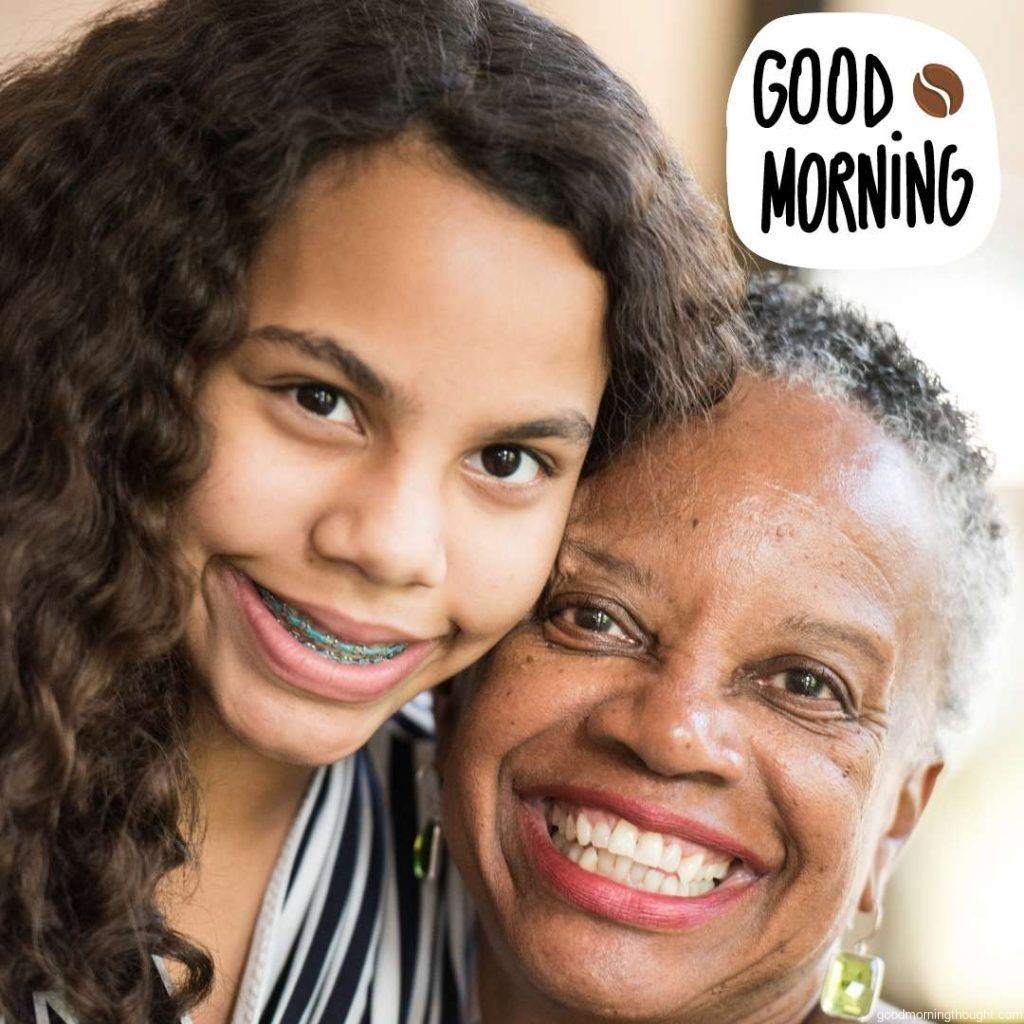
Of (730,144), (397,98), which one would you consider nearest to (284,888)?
(397,98)

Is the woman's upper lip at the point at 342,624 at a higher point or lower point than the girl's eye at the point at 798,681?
lower

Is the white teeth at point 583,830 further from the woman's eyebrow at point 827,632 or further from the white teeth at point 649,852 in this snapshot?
the woman's eyebrow at point 827,632

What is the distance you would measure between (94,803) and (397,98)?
0.81 meters

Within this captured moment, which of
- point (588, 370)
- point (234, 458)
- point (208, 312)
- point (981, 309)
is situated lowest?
point (234, 458)

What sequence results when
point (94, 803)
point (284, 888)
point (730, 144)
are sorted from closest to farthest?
point (94, 803)
point (284, 888)
point (730, 144)

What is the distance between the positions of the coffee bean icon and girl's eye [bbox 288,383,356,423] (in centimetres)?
160

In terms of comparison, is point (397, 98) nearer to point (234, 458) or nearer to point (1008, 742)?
point (234, 458)

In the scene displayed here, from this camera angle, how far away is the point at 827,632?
167cm

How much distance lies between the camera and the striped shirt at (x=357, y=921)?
5.97 feet

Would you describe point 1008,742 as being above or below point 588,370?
above

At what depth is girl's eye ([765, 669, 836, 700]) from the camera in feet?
5.53

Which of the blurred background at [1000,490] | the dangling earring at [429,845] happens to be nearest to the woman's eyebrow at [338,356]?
the dangling earring at [429,845]

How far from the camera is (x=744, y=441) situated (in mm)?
1731

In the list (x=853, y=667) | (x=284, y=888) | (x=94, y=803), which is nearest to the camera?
(x=94, y=803)
